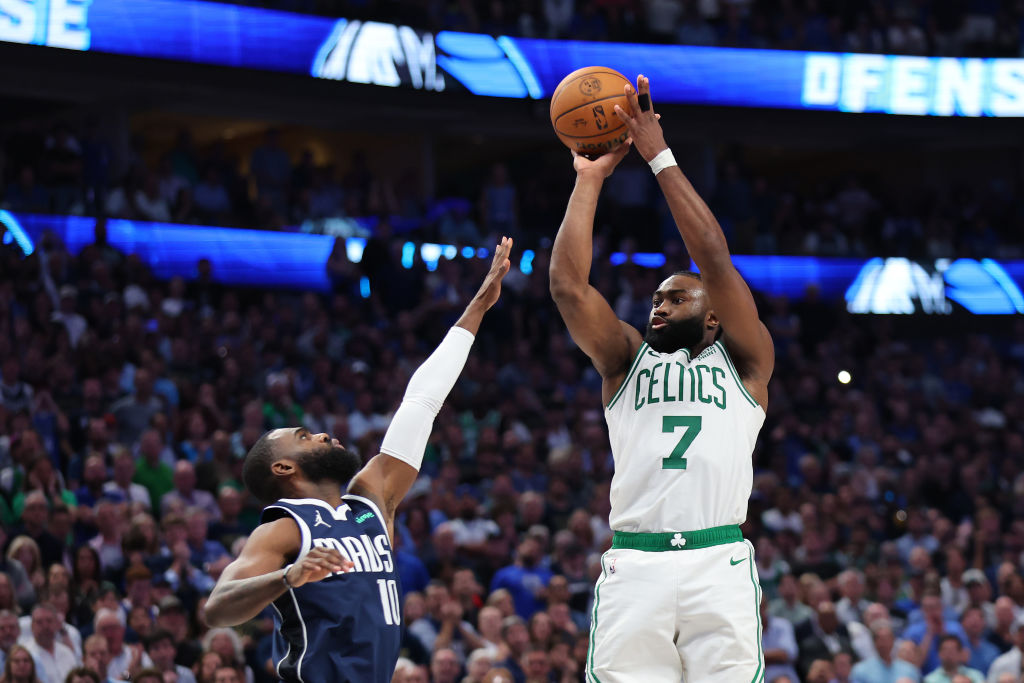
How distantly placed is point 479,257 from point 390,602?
12895mm

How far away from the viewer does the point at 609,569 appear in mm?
4988

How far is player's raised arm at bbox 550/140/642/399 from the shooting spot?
16.5 feet

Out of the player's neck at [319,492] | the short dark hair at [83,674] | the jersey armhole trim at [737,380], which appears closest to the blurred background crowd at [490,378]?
the short dark hair at [83,674]

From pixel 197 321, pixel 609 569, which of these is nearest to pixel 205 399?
pixel 197 321

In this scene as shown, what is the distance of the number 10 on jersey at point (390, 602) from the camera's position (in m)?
4.15

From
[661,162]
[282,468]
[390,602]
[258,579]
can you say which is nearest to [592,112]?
[661,162]

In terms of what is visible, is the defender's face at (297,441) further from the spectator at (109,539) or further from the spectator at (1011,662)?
the spectator at (1011,662)

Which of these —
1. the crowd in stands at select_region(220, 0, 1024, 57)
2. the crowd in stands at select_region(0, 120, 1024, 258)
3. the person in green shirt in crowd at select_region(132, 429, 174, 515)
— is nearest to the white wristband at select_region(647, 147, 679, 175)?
the person in green shirt in crowd at select_region(132, 429, 174, 515)

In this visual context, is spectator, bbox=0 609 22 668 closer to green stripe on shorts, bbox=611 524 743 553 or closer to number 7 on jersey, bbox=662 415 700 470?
green stripe on shorts, bbox=611 524 743 553

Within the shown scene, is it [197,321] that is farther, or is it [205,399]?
[197,321]

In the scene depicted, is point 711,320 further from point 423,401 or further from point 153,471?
point 153,471

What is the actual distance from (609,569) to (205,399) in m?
7.86

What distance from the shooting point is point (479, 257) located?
16938 millimetres

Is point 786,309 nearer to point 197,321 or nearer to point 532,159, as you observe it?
point 532,159
